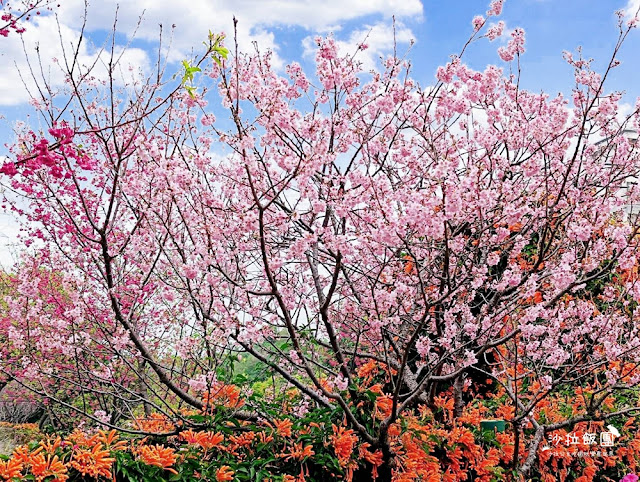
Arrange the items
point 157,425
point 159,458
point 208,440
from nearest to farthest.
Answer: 1. point 159,458
2. point 208,440
3. point 157,425

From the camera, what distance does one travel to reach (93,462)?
8.24ft

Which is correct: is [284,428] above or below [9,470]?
above

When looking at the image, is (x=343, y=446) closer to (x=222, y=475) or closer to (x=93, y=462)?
(x=222, y=475)

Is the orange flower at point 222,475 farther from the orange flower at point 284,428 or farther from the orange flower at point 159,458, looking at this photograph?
the orange flower at point 284,428

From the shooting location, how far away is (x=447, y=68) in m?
4.33

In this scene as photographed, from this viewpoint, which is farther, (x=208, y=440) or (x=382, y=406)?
(x=382, y=406)

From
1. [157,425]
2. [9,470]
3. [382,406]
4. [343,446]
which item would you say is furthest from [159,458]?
[382,406]

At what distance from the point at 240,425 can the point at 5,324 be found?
24.7ft

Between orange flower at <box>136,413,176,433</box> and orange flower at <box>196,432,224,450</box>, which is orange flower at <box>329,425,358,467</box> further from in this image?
orange flower at <box>136,413,176,433</box>

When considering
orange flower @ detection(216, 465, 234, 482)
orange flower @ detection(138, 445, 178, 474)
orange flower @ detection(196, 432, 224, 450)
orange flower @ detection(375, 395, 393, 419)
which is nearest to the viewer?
orange flower @ detection(138, 445, 178, 474)

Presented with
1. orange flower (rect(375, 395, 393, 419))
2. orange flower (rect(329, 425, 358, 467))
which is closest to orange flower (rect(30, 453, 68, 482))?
orange flower (rect(329, 425, 358, 467))

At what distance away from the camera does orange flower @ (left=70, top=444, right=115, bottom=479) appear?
2486 mm

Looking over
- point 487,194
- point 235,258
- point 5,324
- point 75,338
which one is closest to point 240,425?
point 235,258

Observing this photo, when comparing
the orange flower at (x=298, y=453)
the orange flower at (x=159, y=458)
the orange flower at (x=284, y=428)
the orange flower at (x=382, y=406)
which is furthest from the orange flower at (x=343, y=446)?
the orange flower at (x=159, y=458)
